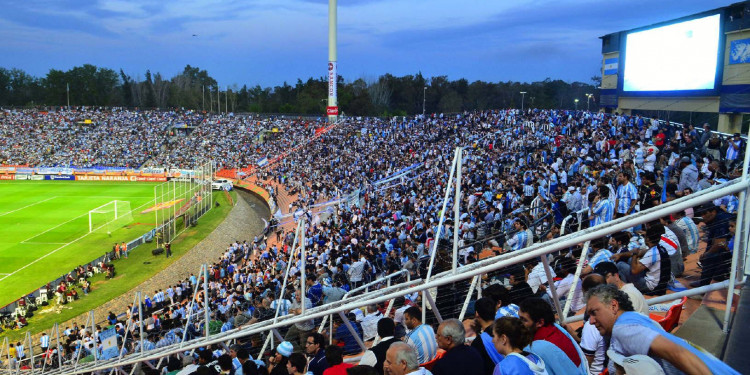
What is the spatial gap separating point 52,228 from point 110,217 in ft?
11.1

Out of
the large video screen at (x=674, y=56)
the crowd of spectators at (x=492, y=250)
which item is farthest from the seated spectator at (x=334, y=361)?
the large video screen at (x=674, y=56)

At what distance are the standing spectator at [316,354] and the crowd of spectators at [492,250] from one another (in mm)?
20

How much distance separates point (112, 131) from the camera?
71.3 metres

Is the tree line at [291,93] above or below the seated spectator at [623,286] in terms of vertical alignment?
above

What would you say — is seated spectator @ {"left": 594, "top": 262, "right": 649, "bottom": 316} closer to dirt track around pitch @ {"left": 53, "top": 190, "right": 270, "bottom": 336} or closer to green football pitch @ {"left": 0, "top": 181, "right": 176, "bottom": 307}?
dirt track around pitch @ {"left": 53, "top": 190, "right": 270, "bottom": 336}

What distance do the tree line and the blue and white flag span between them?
3471 centimetres

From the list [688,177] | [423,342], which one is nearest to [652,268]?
[423,342]

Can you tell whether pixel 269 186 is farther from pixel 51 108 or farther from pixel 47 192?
pixel 51 108

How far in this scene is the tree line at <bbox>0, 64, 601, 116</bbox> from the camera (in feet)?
281

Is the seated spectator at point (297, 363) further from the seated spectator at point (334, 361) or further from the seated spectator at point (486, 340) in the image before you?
the seated spectator at point (486, 340)

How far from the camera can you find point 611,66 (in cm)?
3691

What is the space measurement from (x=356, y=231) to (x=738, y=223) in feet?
49.4

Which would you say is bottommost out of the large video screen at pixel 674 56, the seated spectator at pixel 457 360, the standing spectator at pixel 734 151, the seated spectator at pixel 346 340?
the seated spectator at pixel 346 340

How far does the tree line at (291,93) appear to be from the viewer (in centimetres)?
8556
